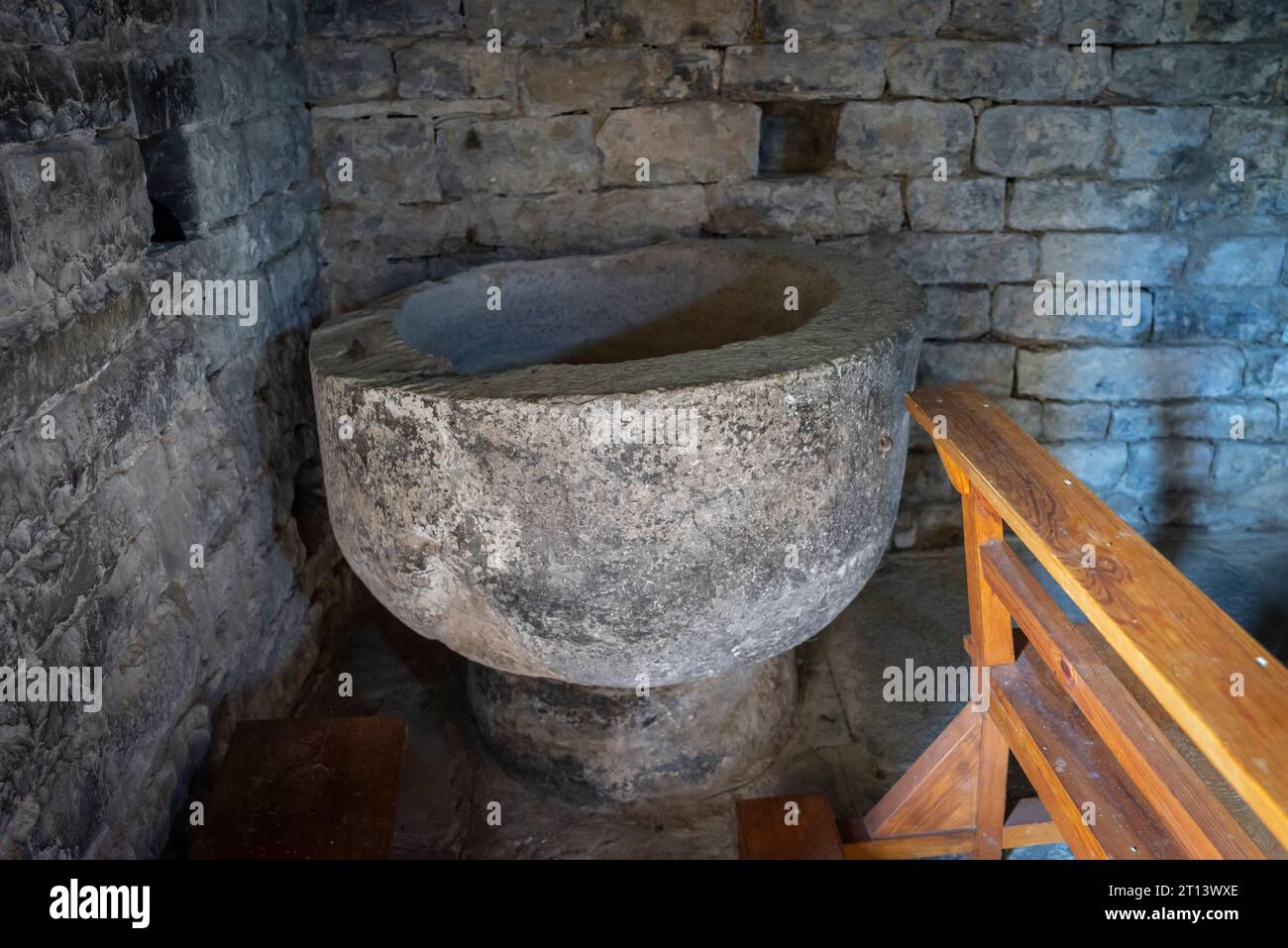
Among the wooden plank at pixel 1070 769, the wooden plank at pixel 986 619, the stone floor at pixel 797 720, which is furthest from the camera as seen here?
the stone floor at pixel 797 720

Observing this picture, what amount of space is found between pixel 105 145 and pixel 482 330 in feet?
3.35

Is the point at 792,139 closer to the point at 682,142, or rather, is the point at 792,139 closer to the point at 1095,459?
the point at 682,142

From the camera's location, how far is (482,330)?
2.75 m

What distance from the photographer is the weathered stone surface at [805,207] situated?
3123 mm

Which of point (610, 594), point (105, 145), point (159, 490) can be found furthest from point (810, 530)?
point (105, 145)

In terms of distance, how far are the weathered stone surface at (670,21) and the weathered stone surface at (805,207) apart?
0.42 m

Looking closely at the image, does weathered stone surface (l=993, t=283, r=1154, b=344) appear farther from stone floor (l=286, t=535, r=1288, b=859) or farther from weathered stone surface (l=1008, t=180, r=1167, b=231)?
stone floor (l=286, t=535, r=1288, b=859)

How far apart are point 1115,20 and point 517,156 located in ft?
5.72

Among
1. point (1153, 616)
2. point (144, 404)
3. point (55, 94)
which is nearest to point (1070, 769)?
point (1153, 616)

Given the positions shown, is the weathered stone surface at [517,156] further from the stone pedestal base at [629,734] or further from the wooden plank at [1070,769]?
the wooden plank at [1070,769]

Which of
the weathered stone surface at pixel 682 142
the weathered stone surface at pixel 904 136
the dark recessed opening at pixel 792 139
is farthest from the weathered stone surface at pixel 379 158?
the weathered stone surface at pixel 904 136

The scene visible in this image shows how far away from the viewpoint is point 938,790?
217 centimetres

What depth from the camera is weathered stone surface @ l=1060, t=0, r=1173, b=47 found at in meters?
2.92
